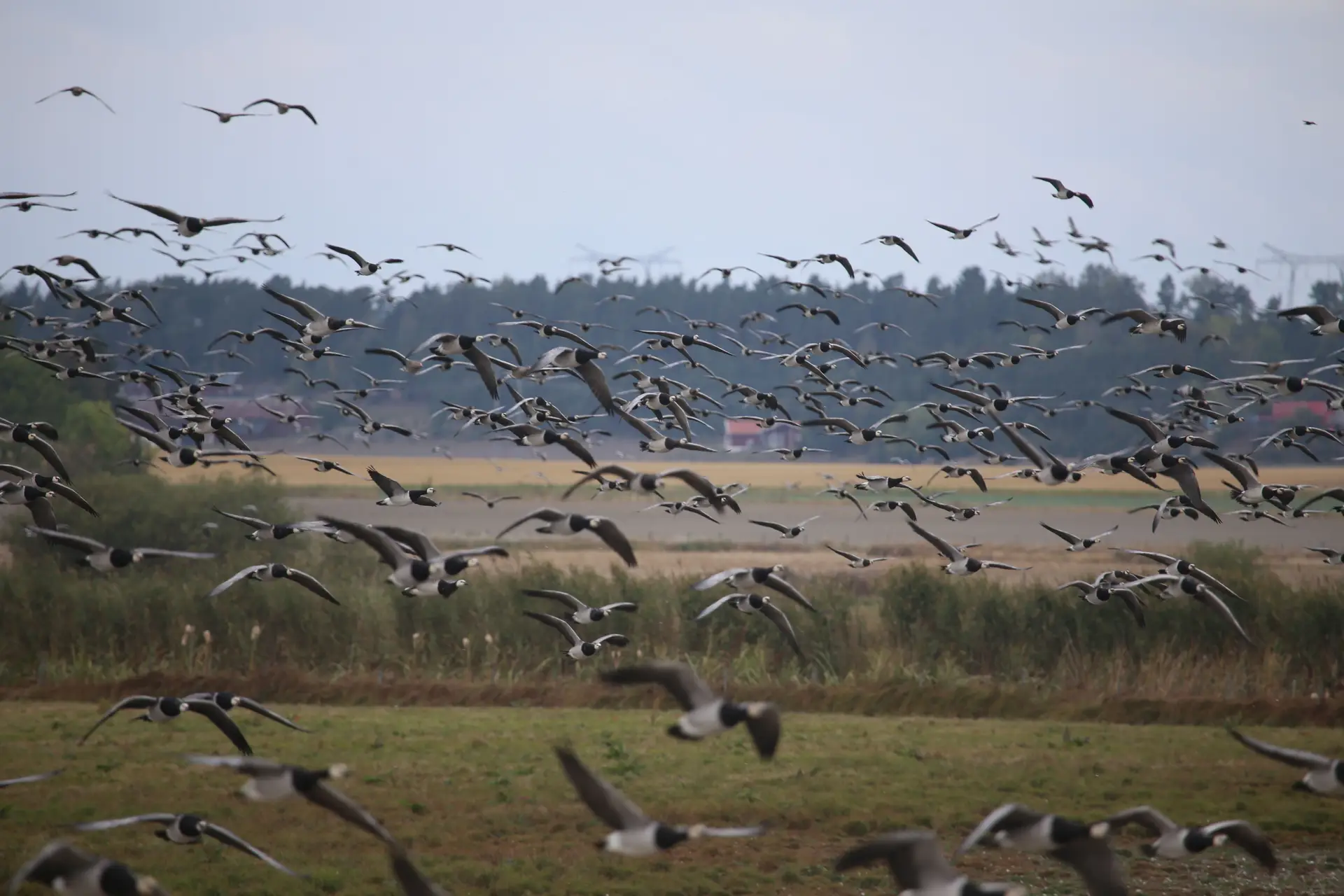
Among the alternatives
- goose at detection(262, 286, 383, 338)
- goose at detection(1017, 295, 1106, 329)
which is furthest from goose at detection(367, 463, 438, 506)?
goose at detection(1017, 295, 1106, 329)

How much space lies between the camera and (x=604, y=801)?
1373 centimetres

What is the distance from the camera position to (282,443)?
4813 inches

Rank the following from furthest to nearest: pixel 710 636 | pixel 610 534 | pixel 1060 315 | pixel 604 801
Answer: pixel 710 636 → pixel 1060 315 → pixel 610 534 → pixel 604 801

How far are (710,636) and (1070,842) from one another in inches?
855

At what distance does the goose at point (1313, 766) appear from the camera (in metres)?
13.3

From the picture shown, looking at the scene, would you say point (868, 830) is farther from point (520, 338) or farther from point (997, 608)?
point (520, 338)

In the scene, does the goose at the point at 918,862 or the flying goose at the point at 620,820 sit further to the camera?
the flying goose at the point at 620,820

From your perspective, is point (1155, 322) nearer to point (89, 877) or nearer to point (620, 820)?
point (620, 820)

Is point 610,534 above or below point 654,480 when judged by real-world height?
below

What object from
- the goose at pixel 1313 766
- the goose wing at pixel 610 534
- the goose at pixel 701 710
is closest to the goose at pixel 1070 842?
the goose at pixel 1313 766

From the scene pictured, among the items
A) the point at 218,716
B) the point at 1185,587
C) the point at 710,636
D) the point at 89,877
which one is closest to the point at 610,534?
the point at 218,716

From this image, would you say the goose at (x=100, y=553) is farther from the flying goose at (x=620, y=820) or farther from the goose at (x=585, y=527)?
the flying goose at (x=620, y=820)

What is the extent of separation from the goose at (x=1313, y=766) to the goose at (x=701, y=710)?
4354mm

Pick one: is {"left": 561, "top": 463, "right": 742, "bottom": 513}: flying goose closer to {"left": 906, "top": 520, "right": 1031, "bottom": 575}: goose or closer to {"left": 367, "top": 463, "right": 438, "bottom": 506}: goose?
{"left": 367, "top": 463, "right": 438, "bottom": 506}: goose
